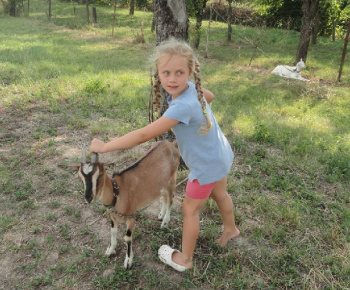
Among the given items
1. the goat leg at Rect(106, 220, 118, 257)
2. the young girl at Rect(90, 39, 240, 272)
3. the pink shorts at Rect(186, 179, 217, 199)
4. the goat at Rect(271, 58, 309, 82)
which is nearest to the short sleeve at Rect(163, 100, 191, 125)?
the young girl at Rect(90, 39, 240, 272)

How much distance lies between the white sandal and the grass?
85 millimetres

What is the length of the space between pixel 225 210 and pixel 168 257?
0.75 metres

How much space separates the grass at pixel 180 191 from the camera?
3.05m

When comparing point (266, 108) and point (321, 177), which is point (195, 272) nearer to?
point (321, 177)

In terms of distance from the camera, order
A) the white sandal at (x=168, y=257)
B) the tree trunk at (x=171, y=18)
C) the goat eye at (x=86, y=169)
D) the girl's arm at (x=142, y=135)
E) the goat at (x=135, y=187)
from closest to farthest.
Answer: the girl's arm at (x=142, y=135)
the goat eye at (x=86, y=169)
the goat at (x=135, y=187)
the white sandal at (x=168, y=257)
the tree trunk at (x=171, y=18)

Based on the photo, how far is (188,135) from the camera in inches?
101

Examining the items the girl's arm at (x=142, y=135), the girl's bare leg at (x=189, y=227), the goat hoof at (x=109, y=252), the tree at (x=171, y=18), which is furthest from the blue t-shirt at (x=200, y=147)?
the tree at (x=171, y=18)

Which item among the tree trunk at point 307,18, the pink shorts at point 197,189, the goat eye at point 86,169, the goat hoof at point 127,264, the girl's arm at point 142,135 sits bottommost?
the goat hoof at point 127,264

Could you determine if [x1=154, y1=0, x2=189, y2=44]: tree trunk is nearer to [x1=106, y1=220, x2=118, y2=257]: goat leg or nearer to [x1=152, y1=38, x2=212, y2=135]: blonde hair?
[x1=152, y1=38, x2=212, y2=135]: blonde hair

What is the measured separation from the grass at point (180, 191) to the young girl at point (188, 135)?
1.55 feet

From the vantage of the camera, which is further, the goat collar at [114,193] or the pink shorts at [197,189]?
the goat collar at [114,193]

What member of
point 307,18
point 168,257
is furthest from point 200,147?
point 307,18

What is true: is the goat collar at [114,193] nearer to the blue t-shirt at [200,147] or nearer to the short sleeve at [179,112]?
the blue t-shirt at [200,147]

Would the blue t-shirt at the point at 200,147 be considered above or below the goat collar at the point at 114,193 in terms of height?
above
